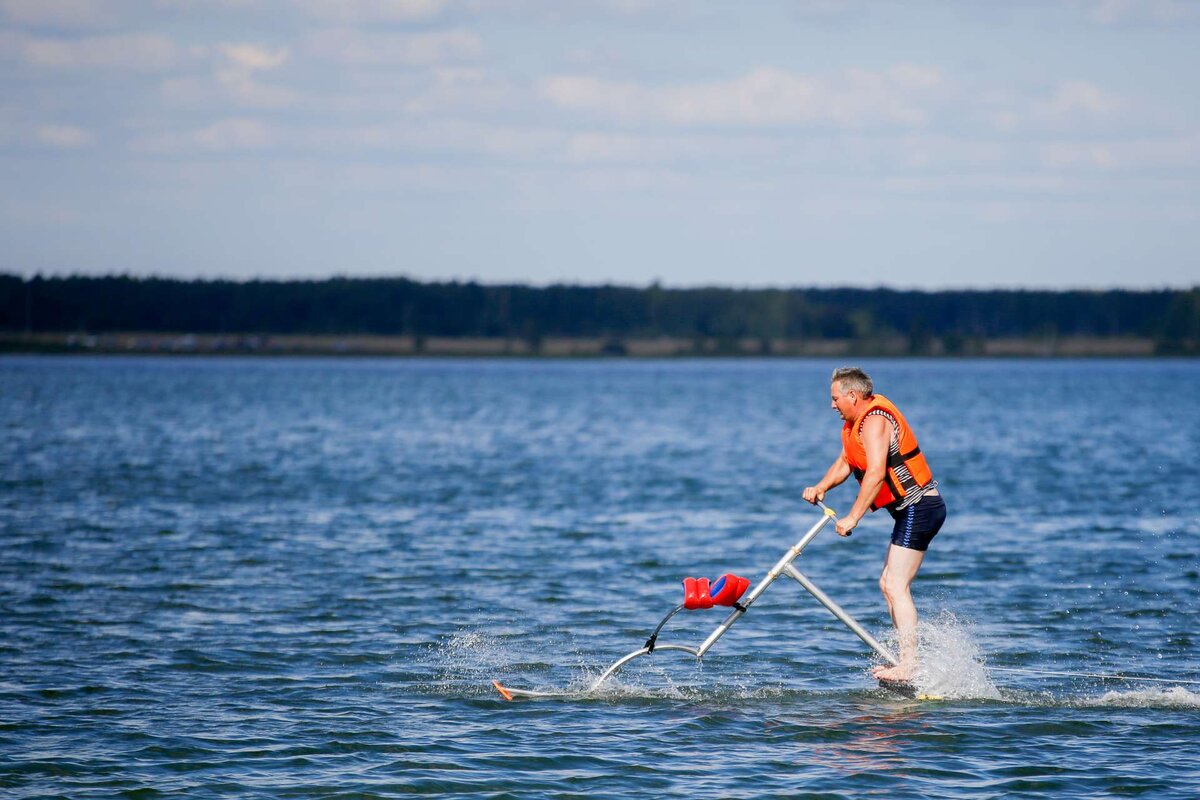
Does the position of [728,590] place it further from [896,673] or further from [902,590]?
[896,673]

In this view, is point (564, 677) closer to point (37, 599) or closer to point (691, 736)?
point (691, 736)

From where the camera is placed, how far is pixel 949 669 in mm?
11688

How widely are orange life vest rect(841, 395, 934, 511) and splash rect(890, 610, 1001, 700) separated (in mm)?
1325

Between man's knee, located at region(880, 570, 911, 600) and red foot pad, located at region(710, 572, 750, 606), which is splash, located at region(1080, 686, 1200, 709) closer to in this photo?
man's knee, located at region(880, 570, 911, 600)

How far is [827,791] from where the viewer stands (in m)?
9.05

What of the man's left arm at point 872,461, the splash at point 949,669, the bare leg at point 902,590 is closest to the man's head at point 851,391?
A: the man's left arm at point 872,461

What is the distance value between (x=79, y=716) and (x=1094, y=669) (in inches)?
337

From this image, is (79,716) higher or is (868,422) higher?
(868,422)

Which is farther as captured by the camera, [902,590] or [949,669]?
[949,669]

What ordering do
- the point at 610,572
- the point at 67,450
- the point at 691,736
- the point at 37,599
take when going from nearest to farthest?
the point at 691,736
the point at 37,599
the point at 610,572
the point at 67,450

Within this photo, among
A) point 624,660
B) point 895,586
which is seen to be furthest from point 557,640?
point 895,586

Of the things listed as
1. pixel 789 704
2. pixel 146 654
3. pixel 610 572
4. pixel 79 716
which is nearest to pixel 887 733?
pixel 789 704

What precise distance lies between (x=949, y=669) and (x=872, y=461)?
87.1 inches

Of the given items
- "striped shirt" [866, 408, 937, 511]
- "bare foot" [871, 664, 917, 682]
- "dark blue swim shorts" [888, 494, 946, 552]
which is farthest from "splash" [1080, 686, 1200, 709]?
"striped shirt" [866, 408, 937, 511]
